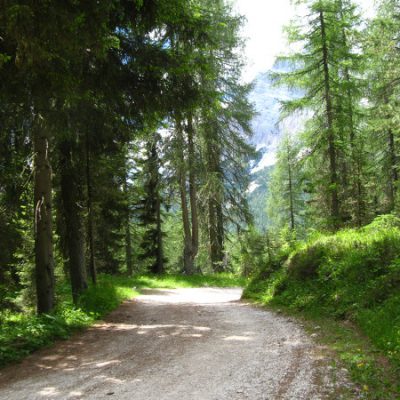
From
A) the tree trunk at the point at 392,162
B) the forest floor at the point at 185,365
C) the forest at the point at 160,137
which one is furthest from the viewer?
the tree trunk at the point at 392,162

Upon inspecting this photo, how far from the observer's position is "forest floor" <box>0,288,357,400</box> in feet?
15.0

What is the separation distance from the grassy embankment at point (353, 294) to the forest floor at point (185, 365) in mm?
383

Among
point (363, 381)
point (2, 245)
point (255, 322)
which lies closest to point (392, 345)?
point (363, 381)

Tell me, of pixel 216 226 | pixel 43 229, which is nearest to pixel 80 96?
pixel 43 229

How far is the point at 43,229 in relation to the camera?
9578 mm

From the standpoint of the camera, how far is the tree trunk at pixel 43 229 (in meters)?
9.50

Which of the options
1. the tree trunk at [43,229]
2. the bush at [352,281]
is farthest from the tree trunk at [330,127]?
the tree trunk at [43,229]

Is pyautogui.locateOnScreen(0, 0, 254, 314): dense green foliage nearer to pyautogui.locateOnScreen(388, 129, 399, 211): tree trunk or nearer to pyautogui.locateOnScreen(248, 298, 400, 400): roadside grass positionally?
pyautogui.locateOnScreen(248, 298, 400, 400): roadside grass

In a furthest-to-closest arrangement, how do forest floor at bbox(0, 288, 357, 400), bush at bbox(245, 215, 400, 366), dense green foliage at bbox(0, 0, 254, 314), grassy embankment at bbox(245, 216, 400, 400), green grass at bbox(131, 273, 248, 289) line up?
green grass at bbox(131, 273, 248, 289), bush at bbox(245, 215, 400, 366), dense green foliage at bbox(0, 0, 254, 314), grassy embankment at bbox(245, 216, 400, 400), forest floor at bbox(0, 288, 357, 400)

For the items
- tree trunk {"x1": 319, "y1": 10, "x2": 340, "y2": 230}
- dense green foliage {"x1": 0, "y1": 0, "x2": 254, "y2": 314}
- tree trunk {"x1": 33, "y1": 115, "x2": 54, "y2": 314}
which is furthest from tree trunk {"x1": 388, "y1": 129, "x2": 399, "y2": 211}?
tree trunk {"x1": 33, "y1": 115, "x2": 54, "y2": 314}

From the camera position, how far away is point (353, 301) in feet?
25.2

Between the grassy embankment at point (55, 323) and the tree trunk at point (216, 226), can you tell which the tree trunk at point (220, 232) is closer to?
the tree trunk at point (216, 226)

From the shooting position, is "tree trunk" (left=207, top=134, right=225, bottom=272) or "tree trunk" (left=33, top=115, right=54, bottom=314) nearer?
"tree trunk" (left=33, top=115, right=54, bottom=314)

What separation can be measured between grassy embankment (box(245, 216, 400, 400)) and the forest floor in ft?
1.26
